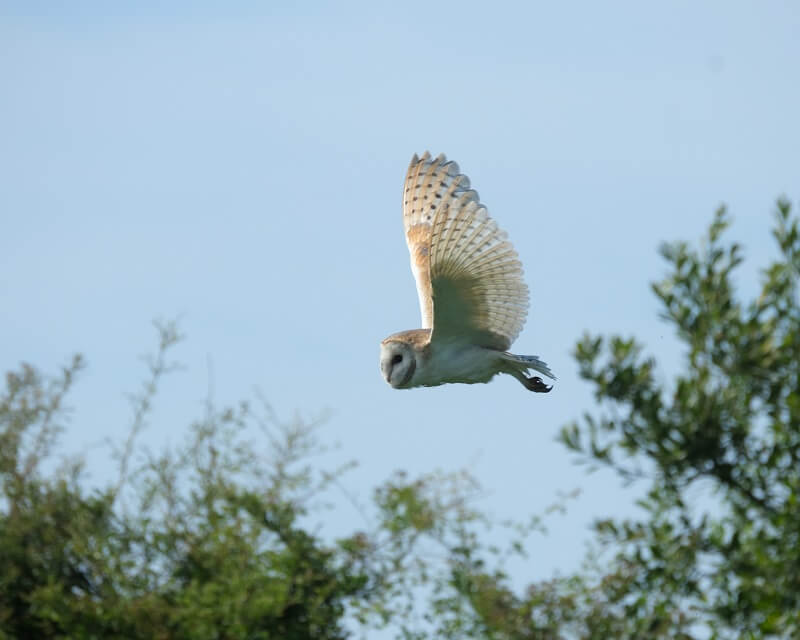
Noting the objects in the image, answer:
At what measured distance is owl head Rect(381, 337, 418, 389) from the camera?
10039 millimetres

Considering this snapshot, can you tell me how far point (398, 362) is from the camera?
33.3ft

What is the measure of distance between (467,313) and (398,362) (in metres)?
0.68

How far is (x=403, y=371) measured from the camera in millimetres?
10086

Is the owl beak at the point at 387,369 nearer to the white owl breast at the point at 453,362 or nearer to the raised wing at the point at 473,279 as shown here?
the white owl breast at the point at 453,362

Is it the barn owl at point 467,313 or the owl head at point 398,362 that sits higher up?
the barn owl at point 467,313

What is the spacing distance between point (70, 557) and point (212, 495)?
1177 mm

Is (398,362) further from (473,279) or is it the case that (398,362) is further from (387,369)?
(473,279)

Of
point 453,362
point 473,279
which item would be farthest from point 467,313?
point 453,362

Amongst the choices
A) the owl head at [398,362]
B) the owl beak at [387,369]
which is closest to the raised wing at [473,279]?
the owl head at [398,362]

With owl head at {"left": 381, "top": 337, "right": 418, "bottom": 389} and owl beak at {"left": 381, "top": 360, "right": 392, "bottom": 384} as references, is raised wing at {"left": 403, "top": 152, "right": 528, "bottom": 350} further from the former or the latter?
owl beak at {"left": 381, "top": 360, "right": 392, "bottom": 384}

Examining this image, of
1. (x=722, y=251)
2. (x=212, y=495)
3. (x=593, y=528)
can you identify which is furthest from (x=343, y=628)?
(x=722, y=251)

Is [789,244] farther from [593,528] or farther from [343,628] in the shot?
[343,628]

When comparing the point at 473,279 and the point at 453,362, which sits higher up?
the point at 473,279

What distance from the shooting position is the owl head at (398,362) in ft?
32.9
